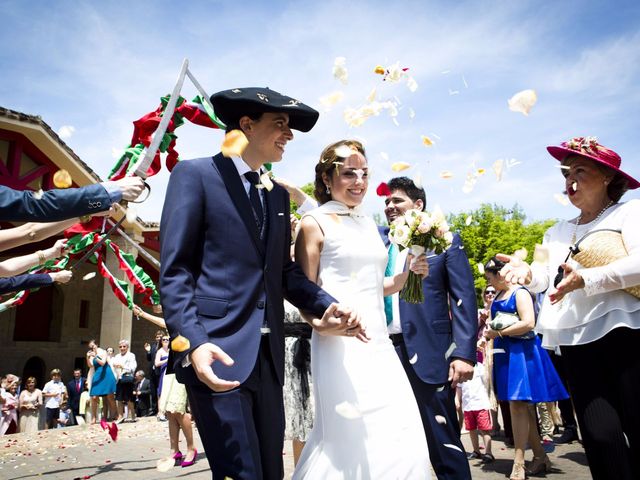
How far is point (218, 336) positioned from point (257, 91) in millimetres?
1317

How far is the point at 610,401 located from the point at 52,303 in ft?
86.4

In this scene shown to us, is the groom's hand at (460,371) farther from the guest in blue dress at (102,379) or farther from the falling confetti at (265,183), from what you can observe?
the guest in blue dress at (102,379)

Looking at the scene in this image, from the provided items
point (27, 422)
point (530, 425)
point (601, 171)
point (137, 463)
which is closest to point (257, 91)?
point (601, 171)

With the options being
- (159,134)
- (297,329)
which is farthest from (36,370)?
(159,134)

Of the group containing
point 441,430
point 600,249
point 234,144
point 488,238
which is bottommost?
point 441,430

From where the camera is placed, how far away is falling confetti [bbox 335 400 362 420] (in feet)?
9.43

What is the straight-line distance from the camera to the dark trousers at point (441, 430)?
3.79 m

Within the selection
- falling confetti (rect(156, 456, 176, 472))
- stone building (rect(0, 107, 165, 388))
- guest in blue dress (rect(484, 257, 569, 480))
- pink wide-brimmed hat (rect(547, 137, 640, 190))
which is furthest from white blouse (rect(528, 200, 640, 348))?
stone building (rect(0, 107, 165, 388))

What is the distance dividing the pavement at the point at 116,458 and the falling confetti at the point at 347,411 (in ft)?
11.5

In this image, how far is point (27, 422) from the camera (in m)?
13.9

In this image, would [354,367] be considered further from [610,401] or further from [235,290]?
[610,401]

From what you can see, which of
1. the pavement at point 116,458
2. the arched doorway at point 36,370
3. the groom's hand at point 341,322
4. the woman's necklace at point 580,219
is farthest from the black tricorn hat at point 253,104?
the arched doorway at point 36,370

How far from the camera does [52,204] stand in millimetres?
2877

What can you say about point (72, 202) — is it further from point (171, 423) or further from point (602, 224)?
point (171, 423)
